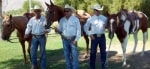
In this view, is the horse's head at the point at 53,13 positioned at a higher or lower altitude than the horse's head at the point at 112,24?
higher

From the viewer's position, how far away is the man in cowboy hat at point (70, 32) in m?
9.17

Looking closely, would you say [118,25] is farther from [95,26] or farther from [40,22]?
[40,22]

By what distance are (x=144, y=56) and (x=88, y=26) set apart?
3.23 m

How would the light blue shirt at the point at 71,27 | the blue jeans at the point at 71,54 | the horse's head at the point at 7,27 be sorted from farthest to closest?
the horse's head at the point at 7,27
the blue jeans at the point at 71,54
the light blue shirt at the point at 71,27

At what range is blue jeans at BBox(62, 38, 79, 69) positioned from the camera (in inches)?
366

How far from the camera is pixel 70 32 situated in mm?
9234

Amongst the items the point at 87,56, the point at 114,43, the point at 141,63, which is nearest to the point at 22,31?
the point at 87,56

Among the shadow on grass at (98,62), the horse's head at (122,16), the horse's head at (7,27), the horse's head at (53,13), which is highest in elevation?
the horse's head at (53,13)

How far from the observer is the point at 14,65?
12734 mm

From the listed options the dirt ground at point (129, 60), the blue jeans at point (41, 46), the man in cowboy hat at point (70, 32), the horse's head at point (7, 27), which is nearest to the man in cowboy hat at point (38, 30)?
the blue jeans at point (41, 46)

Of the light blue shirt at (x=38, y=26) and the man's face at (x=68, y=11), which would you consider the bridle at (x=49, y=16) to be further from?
the man's face at (x=68, y=11)

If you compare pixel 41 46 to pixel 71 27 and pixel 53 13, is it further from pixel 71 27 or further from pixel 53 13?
pixel 71 27

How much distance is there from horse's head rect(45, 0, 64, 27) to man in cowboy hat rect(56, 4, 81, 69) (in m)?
0.22

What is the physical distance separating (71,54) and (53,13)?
3.66ft
